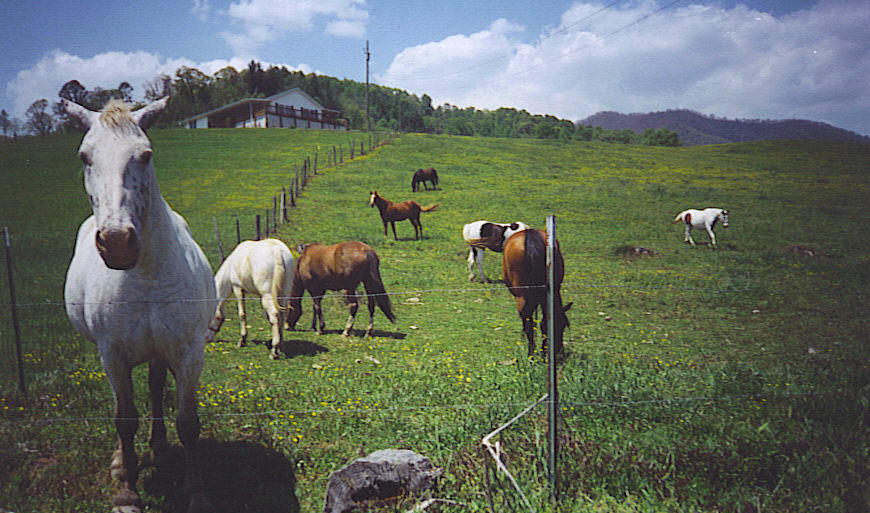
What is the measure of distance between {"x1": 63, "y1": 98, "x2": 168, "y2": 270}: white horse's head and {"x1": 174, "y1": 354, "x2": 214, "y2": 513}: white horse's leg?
87 centimetres

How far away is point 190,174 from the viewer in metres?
12.0

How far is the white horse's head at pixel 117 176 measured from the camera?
2.12 meters

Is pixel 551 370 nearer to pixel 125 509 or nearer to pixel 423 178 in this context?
pixel 125 509

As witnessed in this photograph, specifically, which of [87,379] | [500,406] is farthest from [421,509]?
[87,379]

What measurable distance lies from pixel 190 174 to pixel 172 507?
1099cm

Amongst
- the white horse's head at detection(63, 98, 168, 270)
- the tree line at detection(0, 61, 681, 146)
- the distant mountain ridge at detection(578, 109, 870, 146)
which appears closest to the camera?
the white horse's head at detection(63, 98, 168, 270)

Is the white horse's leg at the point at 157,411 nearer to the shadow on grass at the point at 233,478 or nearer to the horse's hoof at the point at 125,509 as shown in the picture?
the shadow on grass at the point at 233,478

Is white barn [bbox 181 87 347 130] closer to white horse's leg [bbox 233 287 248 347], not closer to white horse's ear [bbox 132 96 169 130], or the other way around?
white horse's leg [bbox 233 287 248 347]

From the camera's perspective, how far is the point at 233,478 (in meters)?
3.12

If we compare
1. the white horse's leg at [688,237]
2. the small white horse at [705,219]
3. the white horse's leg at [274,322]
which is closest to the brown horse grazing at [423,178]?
the small white horse at [705,219]

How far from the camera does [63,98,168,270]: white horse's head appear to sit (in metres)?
2.12

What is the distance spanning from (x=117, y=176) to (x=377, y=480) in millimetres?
2247

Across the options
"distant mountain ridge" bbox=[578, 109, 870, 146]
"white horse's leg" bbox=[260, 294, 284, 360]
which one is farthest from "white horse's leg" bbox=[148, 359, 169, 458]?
"distant mountain ridge" bbox=[578, 109, 870, 146]

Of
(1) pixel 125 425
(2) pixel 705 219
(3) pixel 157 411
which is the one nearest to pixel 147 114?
(1) pixel 125 425
